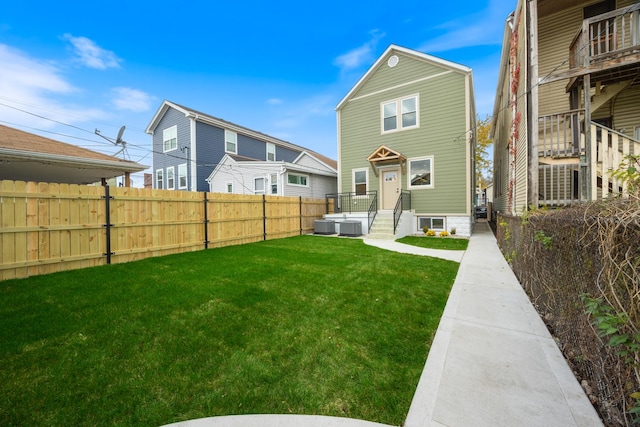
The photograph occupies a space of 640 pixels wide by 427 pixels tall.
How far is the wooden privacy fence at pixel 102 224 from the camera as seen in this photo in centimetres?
473

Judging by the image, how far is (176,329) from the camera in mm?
2920

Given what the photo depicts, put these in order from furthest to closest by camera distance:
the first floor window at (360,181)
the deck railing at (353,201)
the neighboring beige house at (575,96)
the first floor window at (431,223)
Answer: the first floor window at (360,181) < the deck railing at (353,201) < the first floor window at (431,223) < the neighboring beige house at (575,96)

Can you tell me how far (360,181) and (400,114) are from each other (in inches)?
143

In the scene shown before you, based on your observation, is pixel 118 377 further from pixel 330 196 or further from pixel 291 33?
pixel 291 33

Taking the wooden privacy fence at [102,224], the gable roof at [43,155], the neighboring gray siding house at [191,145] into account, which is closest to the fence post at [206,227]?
the wooden privacy fence at [102,224]

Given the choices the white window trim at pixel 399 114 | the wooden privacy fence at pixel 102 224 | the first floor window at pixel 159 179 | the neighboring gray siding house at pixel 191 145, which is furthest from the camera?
the first floor window at pixel 159 179

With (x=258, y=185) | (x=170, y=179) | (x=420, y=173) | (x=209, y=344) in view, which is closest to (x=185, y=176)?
(x=170, y=179)

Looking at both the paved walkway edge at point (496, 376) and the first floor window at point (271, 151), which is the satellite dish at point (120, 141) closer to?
the first floor window at point (271, 151)

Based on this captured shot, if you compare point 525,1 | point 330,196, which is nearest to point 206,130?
point 330,196

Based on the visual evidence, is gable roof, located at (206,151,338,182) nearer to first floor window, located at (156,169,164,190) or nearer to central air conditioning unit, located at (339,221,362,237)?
first floor window, located at (156,169,164,190)

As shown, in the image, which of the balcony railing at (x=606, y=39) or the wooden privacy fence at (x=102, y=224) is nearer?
the wooden privacy fence at (x=102, y=224)

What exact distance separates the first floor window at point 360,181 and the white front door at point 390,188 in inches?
37.9

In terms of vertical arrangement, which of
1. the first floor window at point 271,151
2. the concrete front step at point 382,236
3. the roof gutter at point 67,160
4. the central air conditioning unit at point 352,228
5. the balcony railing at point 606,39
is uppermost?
the first floor window at point 271,151

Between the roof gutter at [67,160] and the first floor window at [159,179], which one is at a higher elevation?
the first floor window at [159,179]
